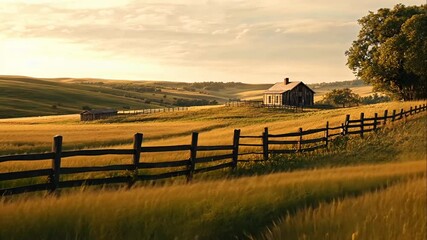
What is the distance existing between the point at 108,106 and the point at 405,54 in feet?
319

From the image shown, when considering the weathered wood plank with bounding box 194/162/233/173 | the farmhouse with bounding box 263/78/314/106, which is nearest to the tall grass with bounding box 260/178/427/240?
the weathered wood plank with bounding box 194/162/233/173

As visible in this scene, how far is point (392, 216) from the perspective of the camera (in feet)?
14.2

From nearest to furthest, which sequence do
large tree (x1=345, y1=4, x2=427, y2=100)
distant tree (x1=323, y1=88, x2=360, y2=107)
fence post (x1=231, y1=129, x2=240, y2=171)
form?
1. fence post (x1=231, y1=129, x2=240, y2=171)
2. large tree (x1=345, y1=4, x2=427, y2=100)
3. distant tree (x1=323, y1=88, x2=360, y2=107)

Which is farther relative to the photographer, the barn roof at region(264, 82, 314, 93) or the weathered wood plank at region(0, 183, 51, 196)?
the barn roof at region(264, 82, 314, 93)

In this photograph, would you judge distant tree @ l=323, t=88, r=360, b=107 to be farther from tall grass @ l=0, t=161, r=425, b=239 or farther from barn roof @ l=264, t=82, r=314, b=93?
tall grass @ l=0, t=161, r=425, b=239

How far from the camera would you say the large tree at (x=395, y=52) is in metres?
50.4

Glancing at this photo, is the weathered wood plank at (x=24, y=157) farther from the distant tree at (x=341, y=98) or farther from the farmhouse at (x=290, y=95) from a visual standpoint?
the distant tree at (x=341, y=98)

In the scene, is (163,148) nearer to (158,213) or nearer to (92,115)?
(158,213)

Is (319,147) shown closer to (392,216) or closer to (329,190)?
(329,190)

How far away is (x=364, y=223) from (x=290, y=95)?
292 ft

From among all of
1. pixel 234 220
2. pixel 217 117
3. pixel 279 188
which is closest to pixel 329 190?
pixel 279 188

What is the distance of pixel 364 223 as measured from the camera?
155 inches

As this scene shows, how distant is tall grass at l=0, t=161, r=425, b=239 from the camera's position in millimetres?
4293

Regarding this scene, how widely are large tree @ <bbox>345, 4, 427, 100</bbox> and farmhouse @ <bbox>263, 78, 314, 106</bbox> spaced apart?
30.8 m
